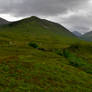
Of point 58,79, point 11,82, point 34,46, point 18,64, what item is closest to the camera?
point 11,82

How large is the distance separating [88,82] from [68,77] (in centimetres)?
437

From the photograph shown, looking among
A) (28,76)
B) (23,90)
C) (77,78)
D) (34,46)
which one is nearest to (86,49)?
(34,46)

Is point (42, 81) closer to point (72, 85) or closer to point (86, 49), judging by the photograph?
point (72, 85)

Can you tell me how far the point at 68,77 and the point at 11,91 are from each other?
14801 mm

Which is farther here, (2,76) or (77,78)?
(77,78)

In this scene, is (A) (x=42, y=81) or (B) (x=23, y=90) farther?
(A) (x=42, y=81)

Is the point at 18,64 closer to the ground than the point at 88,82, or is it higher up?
higher up

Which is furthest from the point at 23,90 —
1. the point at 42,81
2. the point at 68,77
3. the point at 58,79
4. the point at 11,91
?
the point at 68,77

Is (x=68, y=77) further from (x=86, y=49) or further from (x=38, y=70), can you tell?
(x=86, y=49)

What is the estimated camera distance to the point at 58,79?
34.0m

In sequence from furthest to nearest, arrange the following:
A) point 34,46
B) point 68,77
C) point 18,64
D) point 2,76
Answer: point 34,46 < point 18,64 < point 68,77 < point 2,76

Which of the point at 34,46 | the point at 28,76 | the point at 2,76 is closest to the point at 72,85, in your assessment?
the point at 28,76

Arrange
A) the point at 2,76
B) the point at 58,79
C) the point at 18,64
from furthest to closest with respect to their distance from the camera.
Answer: the point at 18,64, the point at 58,79, the point at 2,76

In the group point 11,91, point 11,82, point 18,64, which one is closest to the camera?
point 11,91
